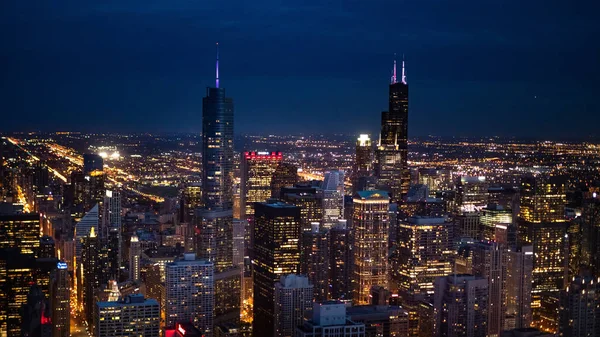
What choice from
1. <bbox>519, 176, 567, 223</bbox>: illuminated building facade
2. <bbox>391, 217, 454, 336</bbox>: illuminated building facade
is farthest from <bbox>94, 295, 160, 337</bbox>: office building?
<bbox>519, 176, 567, 223</bbox>: illuminated building facade

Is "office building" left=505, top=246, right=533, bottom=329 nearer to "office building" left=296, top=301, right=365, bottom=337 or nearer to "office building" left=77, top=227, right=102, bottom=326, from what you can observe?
"office building" left=296, top=301, right=365, bottom=337

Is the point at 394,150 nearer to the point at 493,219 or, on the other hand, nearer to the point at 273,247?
the point at 493,219

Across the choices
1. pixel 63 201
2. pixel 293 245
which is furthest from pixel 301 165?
pixel 63 201

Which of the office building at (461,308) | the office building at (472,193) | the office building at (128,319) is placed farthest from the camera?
the office building at (472,193)

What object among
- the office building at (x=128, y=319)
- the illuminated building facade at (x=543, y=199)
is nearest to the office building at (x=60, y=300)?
the office building at (x=128, y=319)

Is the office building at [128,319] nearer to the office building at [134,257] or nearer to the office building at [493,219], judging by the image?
the office building at [134,257]

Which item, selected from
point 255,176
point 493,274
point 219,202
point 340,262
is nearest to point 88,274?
point 219,202
